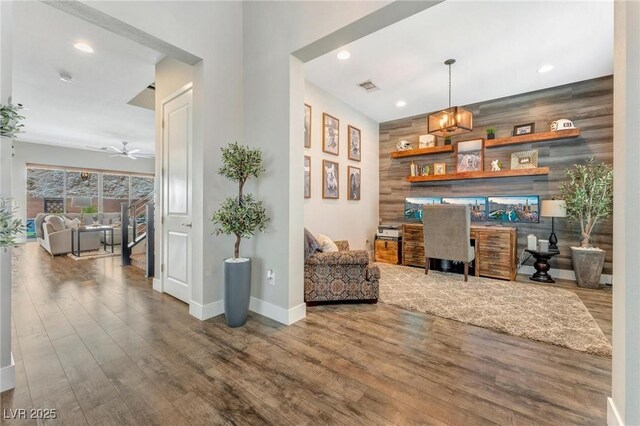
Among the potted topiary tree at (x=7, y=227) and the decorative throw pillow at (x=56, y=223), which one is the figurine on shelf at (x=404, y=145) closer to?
the potted topiary tree at (x=7, y=227)

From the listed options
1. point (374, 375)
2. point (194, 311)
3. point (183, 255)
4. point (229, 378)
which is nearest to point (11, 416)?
point (229, 378)

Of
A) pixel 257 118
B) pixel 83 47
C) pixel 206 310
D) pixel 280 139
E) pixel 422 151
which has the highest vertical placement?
pixel 83 47

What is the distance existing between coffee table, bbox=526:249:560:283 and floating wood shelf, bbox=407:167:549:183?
129 centimetres

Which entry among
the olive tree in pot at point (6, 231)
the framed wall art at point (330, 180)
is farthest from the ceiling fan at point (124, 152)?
the olive tree in pot at point (6, 231)

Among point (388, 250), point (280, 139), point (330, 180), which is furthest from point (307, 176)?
point (388, 250)

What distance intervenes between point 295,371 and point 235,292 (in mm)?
984

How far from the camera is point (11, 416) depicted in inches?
55.9

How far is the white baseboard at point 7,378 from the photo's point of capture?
161 cm

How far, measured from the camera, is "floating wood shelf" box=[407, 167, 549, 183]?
14.2 feet

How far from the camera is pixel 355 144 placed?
17.8 feet

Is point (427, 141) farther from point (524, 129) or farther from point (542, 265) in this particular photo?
point (542, 265)

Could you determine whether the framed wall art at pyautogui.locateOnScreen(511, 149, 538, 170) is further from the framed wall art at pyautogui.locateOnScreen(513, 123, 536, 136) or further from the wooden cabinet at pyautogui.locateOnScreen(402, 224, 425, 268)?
the wooden cabinet at pyautogui.locateOnScreen(402, 224, 425, 268)

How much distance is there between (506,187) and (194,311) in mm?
5343

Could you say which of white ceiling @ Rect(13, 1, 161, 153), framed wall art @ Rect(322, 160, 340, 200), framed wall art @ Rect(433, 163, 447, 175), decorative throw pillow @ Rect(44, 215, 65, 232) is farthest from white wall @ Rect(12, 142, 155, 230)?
framed wall art @ Rect(433, 163, 447, 175)
